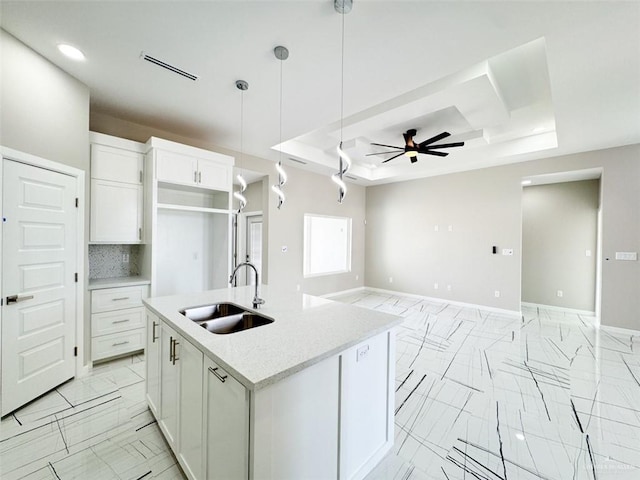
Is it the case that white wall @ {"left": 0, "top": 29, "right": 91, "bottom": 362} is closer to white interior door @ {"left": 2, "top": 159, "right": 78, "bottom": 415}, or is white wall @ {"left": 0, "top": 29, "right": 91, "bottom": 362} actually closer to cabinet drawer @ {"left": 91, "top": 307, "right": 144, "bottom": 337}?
cabinet drawer @ {"left": 91, "top": 307, "right": 144, "bottom": 337}

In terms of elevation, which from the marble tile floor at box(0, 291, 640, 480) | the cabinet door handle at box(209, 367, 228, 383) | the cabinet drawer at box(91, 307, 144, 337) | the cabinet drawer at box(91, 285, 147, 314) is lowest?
the marble tile floor at box(0, 291, 640, 480)

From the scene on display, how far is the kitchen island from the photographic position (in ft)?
3.62

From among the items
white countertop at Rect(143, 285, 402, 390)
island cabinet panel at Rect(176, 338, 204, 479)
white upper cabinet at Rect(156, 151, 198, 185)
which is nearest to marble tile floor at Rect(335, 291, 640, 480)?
white countertop at Rect(143, 285, 402, 390)

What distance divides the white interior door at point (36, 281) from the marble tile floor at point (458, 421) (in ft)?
0.87

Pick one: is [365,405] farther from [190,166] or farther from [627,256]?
[627,256]

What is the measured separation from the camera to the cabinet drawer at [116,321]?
2885 millimetres

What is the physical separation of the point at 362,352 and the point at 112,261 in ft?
11.7

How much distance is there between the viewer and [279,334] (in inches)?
60.7

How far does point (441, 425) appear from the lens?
6.92 feet

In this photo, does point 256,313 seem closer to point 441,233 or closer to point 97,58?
point 97,58

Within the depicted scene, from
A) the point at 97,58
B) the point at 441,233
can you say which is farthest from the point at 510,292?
the point at 97,58

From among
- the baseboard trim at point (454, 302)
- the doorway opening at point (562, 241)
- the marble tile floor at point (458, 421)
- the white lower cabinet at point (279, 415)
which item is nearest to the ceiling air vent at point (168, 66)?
the white lower cabinet at point (279, 415)

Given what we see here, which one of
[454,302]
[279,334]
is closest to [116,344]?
[279,334]

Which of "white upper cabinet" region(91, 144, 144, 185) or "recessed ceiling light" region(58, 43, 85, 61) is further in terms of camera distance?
"white upper cabinet" region(91, 144, 144, 185)
